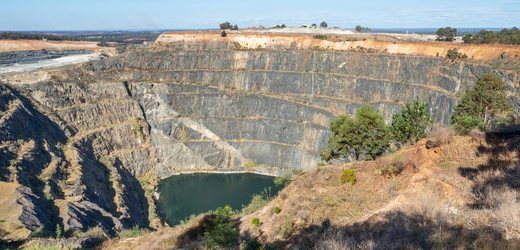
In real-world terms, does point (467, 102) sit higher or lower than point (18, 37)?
lower

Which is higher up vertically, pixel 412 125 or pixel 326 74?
pixel 326 74

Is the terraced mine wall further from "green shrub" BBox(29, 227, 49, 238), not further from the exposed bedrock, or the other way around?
"green shrub" BBox(29, 227, 49, 238)

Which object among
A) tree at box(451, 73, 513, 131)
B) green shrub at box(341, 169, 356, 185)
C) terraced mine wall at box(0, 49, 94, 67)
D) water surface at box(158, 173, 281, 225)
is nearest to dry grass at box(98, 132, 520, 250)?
green shrub at box(341, 169, 356, 185)

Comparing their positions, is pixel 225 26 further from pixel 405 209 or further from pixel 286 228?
pixel 405 209

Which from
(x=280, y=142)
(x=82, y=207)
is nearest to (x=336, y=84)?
(x=280, y=142)

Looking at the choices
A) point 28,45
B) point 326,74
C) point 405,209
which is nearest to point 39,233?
point 405,209

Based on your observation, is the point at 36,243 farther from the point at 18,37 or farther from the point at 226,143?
the point at 18,37
